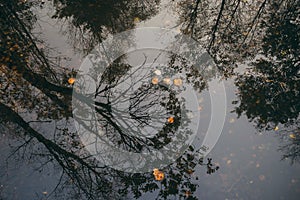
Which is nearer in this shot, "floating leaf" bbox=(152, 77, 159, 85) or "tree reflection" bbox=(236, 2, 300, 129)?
"tree reflection" bbox=(236, 2, 300, 129)

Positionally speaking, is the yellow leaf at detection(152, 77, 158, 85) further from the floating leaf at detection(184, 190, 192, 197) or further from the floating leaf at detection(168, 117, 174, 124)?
the floating leaf at detection(184, 190, 192, 197)

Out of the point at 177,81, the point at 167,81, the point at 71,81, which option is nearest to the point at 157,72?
the point at 167,81

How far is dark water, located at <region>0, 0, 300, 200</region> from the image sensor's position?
415 centimetres

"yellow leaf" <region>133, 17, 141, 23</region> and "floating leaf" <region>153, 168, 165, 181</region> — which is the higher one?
"yellow leaf" <region>133, 17, 141, 23</region>

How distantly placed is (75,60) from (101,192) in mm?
2949

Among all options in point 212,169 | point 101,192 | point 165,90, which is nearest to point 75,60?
point 165,90

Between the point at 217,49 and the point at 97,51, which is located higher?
the point at 97,51

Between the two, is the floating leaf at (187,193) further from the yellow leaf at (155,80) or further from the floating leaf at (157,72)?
the floating leaf at (157,72)

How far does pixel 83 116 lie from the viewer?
4398 mm

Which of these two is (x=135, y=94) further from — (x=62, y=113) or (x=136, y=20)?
(x=136, y=20)

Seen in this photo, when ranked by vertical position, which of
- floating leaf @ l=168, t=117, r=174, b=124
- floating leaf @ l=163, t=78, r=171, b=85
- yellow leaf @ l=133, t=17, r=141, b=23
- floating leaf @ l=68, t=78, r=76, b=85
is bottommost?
floating leaf @ l=168, t=117, r=174, b=124

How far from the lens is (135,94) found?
4570 mm

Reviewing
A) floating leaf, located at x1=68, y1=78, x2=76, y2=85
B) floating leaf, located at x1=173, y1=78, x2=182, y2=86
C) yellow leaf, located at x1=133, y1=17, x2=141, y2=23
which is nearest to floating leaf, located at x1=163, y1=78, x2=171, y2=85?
floating leaf, located at x1=173, y1=78, x2=182, y2=86

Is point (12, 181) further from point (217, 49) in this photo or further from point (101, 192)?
point (217, 49)
